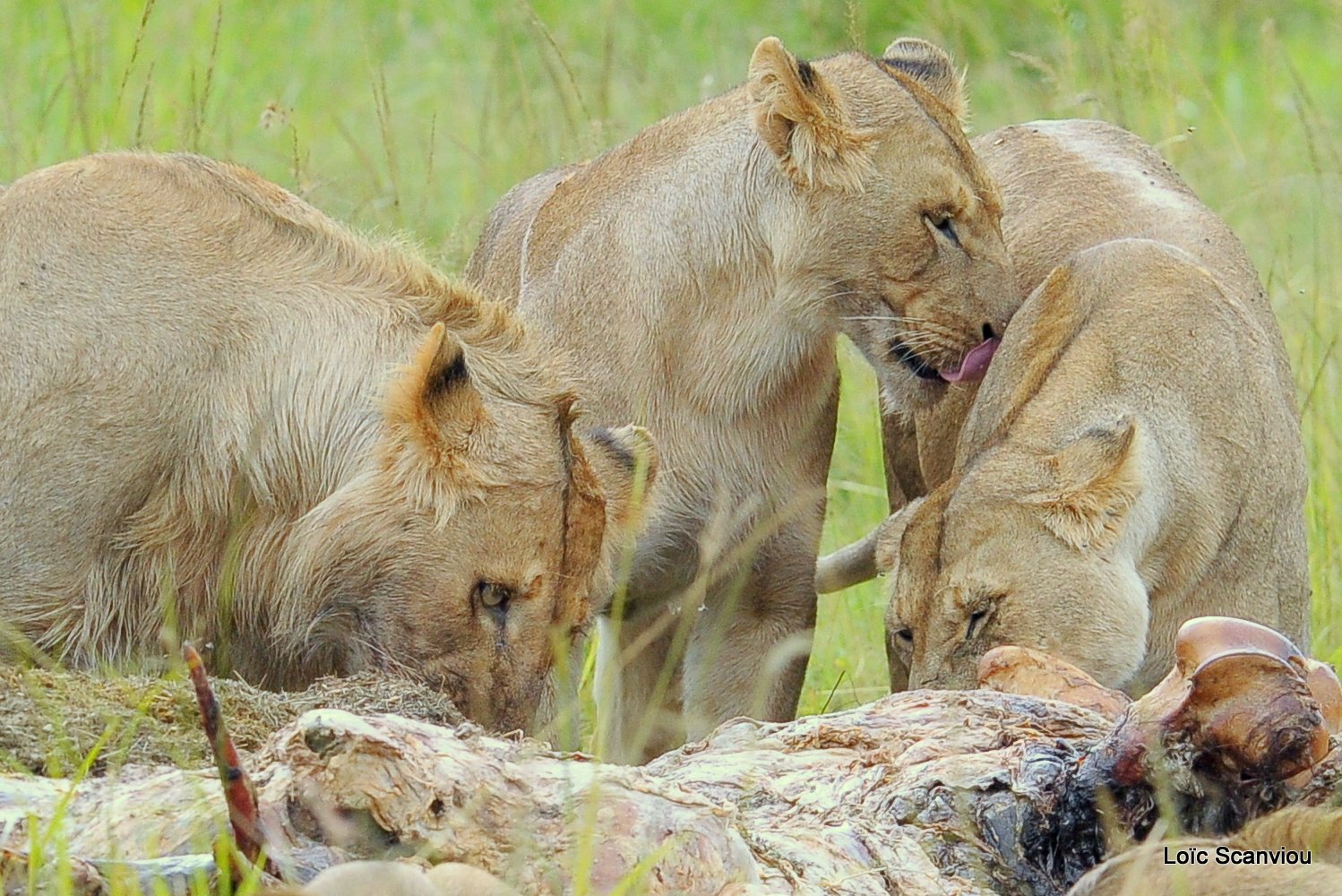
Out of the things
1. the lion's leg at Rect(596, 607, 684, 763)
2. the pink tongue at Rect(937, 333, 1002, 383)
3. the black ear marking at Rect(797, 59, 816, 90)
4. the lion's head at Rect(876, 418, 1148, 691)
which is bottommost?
the lion's leg at Rect(596, 607, 684, 763)

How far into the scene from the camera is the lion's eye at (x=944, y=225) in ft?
14.9

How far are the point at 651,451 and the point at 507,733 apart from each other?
71 cm

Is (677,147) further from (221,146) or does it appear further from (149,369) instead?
(221,146)

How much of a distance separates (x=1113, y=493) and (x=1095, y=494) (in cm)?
4

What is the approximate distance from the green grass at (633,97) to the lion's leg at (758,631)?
390mm

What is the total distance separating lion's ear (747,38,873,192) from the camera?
4.48 metres

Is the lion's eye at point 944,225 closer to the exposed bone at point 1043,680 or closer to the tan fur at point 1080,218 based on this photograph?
the tan fur at point 1080,218

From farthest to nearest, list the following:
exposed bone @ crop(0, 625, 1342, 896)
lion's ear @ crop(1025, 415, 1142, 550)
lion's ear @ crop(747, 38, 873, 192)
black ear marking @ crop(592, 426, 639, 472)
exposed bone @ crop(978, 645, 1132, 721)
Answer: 1. lion's ear @ crop(747, 38, 873, 192)
2. lion's ear @ crop(1025, 415, 1142, 550)
3. black ear marking @ crop(592, 426, 639, 472)
4. exposed bone @ crop(978, 645, 1132, 721)
5. exposed bone @ crop(0, 625, 1342, 896)

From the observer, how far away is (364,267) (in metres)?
3.81

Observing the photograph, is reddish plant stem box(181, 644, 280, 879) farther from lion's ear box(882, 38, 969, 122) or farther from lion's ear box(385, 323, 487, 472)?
lion's ear box(882, 38, 969, 122)

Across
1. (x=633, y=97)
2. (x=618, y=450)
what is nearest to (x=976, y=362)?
(x=618, y=450)

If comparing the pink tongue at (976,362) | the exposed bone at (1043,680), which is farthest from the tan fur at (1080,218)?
the exposed bone at (1043,680)

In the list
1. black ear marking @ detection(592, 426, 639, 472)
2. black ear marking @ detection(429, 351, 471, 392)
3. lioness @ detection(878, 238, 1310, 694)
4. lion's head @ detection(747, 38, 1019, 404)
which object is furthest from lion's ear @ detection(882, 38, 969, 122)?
black ear marking @ detection(429, 351, 471, 392)

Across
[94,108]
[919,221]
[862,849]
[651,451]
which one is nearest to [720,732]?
[862,849]
